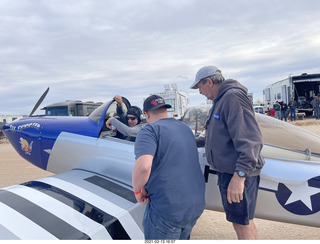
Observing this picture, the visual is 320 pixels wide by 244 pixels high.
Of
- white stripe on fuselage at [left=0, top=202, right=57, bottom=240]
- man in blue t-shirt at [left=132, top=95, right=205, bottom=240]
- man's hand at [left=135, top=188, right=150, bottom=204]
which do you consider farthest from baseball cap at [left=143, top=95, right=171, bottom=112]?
white stripe on fuselage at [left=0, top=202, right=57, bottom=240]

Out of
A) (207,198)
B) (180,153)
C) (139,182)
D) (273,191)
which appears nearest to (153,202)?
(139,182)

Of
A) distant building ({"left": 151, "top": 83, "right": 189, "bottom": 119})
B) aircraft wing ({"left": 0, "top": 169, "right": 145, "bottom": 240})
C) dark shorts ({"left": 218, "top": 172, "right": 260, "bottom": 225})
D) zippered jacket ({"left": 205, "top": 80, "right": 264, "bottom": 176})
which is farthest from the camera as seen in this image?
distant building ({"left": 151, "top": 83, "right": 189, "bottom": 119})

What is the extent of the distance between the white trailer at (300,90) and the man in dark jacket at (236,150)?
65.7 feet

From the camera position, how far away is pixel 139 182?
1.83 meters

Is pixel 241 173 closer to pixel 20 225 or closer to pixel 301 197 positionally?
pixel 301 197

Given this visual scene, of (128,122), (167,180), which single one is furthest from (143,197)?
(128,122)

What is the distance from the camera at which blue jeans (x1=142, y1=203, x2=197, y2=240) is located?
6.19 feet

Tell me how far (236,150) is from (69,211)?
5.61 ft

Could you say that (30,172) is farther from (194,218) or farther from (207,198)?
(194,218)

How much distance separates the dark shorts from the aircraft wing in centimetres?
94

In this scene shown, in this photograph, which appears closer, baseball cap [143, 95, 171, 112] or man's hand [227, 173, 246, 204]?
man's hand [227, 173, 246, 204]

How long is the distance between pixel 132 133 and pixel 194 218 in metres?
1.68

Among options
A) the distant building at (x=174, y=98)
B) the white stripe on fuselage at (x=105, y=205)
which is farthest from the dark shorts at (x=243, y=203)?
the distant building at (x=174, y=98)

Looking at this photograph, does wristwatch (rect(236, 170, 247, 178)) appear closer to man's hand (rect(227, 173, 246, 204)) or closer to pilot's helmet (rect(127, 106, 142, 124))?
man's hand (rect(227, 173, 246, 204))
